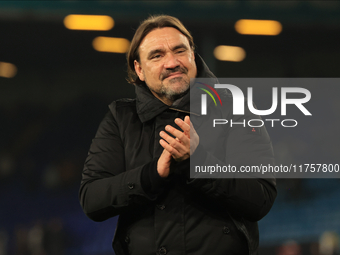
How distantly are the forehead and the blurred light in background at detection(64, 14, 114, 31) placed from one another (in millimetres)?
1428

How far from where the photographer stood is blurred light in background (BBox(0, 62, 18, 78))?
3.10m

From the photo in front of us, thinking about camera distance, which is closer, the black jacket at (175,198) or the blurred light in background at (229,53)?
the black jacket at (175,198)

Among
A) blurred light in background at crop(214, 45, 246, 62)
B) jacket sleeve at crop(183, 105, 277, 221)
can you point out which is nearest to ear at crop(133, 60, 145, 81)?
jacket sleeve at crop(183, 105, 277, 221)

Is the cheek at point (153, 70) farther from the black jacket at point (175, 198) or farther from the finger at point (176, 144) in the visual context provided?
the finger at point (176, 144)

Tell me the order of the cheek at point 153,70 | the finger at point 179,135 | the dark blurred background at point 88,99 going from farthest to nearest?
the dark blurred background at point 88,99 < the cheek at point 153,70 < the finger at point 179,135

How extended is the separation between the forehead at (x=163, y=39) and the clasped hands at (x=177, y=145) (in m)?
0.56

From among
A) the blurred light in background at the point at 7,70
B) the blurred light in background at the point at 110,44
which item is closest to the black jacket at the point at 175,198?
the blurred light in background at the point at 110,44

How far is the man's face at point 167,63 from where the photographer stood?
171 cm

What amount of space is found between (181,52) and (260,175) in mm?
Answer: 698

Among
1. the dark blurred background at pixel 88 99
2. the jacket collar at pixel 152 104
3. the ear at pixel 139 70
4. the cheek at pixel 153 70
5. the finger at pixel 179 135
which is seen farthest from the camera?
the dark blurred background at pixel 88 99

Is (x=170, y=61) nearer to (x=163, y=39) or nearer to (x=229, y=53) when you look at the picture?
(x=163, y=39)

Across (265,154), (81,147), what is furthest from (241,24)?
(265,154)

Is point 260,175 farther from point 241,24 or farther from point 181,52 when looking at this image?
point 241,24

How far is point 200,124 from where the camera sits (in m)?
1.62
